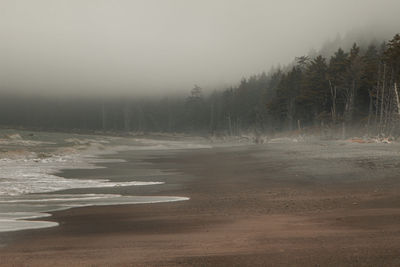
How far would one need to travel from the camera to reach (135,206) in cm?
1152

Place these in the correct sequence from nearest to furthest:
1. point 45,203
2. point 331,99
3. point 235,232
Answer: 1. point 235,232
2. point 45,203
3. point 331,99

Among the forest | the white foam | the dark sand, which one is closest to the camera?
the dark sand

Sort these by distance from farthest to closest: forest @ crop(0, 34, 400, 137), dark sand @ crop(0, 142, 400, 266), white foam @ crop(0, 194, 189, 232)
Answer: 1. forest @ crop(0, 34, 400, 137)
2. white foam @ crop(0, 194, 189, 232)
3. dark sand @ crop(0, 142, 400, 266)

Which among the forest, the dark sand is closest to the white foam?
the dark sand

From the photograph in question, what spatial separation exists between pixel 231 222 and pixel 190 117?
153767 millimetres

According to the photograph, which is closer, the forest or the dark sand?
the dark sand

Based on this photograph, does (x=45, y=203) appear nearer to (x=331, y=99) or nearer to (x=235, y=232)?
(x=235, y=232)

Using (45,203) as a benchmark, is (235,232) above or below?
above

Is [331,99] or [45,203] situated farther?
[331,99]

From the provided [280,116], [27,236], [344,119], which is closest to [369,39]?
[280,116]

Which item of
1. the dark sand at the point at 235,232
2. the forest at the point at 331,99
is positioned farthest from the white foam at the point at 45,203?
the forest at the point at 331,99

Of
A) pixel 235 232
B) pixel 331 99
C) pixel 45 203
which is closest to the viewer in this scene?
pixel 235 232

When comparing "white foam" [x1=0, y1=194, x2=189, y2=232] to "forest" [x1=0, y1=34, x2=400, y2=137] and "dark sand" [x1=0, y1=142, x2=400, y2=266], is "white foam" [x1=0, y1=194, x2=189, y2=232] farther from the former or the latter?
"forest" [x1=0, y1=34, x2=400, y2=137]

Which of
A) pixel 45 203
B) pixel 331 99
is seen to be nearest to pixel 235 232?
pixel 45 203
